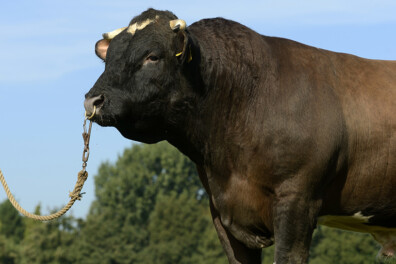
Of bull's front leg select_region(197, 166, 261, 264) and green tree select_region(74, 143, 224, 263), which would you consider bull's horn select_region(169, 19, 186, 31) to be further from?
green tree select_region(74, 143, 224, 263)

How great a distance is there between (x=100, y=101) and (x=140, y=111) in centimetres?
46

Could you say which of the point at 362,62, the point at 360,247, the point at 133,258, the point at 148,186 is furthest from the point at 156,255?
the point at 362,62

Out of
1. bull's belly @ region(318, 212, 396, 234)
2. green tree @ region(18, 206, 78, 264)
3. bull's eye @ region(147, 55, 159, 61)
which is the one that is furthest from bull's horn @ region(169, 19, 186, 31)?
green tree @ region(18, 206, 78, 264)

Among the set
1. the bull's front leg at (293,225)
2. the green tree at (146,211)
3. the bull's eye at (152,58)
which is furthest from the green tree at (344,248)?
the bull's eye at (152,58)

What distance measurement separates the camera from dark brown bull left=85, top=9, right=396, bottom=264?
820 centimetres

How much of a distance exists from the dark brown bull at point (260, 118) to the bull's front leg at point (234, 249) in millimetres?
95

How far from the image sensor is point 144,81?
26.9ft

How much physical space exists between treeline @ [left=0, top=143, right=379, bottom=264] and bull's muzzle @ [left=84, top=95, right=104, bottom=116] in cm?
7522

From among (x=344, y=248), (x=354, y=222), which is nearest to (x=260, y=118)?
(x=354, y=222)

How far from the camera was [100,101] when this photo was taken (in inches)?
317

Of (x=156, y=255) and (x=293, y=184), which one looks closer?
(x=293, y=184)

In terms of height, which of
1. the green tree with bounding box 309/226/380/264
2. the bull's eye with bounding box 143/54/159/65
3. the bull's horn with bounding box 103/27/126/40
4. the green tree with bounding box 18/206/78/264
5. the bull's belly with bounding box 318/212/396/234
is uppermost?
the bull's horn with bounding box 103/27/126/40

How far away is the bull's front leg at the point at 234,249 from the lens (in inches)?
365

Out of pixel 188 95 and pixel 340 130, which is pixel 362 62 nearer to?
pixel 340 130
